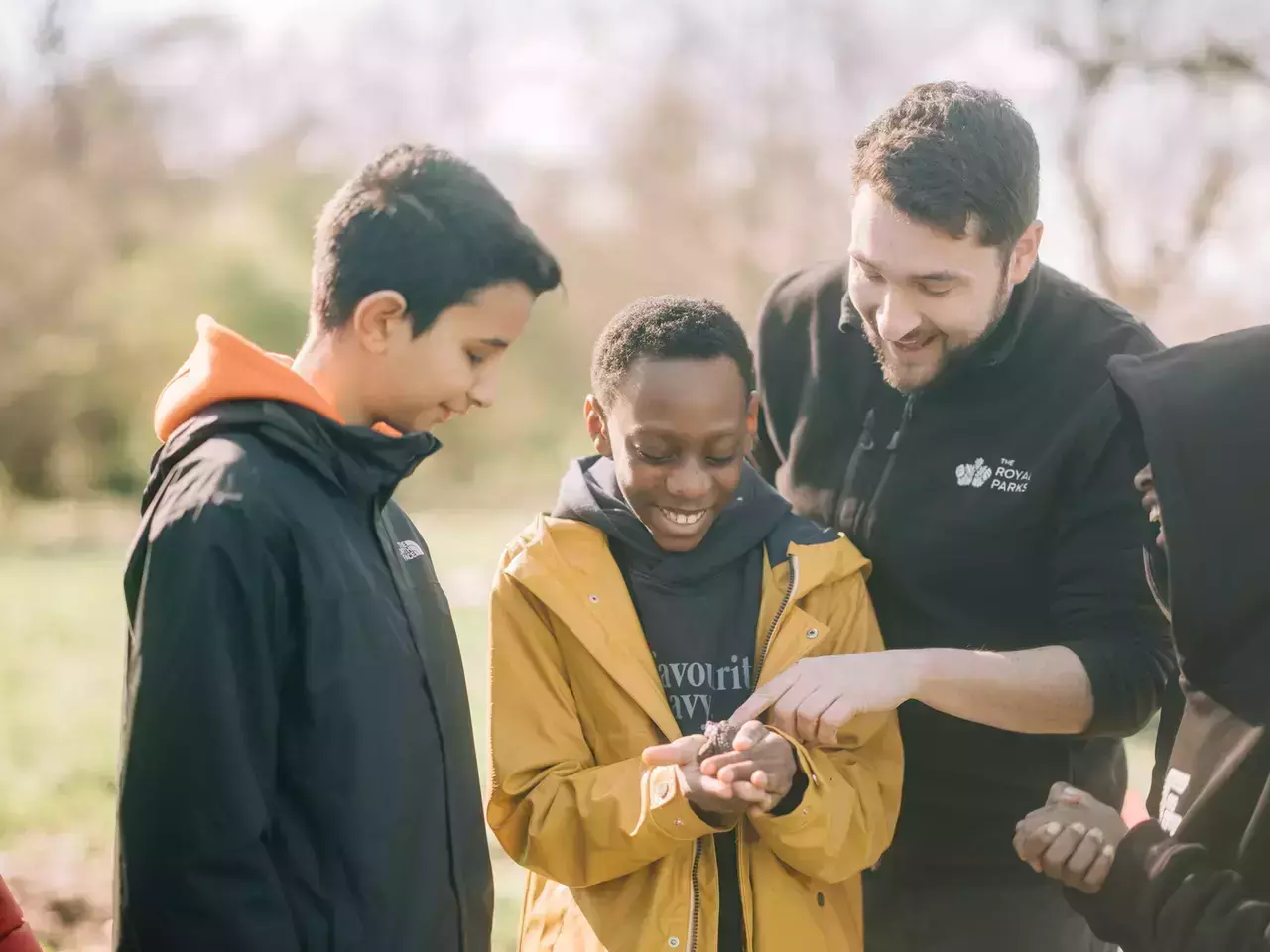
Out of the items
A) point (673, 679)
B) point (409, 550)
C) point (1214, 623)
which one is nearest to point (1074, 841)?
point (1214, 623)

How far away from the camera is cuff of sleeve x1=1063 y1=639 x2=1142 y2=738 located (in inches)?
87.7

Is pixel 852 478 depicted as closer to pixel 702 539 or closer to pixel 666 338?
pixel 702 539

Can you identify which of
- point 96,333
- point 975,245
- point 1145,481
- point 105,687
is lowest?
point 105,687

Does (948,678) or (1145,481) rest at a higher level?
(1145,481)

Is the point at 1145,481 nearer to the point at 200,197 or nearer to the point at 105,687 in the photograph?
the point at 105,687

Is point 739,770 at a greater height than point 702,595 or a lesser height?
lesser

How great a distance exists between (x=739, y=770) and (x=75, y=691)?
759cm

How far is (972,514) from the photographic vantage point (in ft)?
7.86

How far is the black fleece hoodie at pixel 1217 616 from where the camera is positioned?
5.93ft

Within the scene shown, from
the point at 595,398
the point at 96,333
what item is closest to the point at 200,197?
the point at 96,333

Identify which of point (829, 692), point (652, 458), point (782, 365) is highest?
point (782, 365)

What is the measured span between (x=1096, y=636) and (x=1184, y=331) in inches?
409

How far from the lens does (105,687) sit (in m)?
8.58

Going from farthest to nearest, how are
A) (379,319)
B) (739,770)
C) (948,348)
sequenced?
(948,348) < (379,319) < (739,770)
